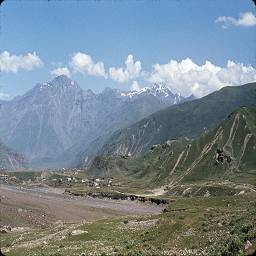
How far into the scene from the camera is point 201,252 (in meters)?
28.9

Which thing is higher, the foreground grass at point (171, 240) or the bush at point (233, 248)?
the bush at point (233, 248)

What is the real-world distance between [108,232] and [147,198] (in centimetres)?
11862

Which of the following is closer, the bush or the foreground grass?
the bush

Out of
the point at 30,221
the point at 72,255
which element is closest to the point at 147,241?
the point at 72,255

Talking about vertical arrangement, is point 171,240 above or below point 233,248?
below

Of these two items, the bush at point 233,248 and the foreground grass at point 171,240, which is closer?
the bush at point 233,248

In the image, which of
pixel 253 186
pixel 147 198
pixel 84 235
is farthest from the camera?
pixel 147 198

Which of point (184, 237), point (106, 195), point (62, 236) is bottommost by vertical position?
point (106, 195)

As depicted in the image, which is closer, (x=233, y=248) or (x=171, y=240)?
→ (x=233, y=248)

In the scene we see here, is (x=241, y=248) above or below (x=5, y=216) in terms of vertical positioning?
above

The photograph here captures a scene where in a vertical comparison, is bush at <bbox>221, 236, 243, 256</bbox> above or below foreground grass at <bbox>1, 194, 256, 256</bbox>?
above

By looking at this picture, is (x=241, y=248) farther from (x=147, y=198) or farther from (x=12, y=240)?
(x=147, y=198)

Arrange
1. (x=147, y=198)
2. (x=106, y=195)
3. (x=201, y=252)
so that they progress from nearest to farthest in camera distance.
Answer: (x=201, y=252), (x=147, y=198), (x=106, y=195)

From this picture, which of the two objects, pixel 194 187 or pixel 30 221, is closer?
pixel 30 221
